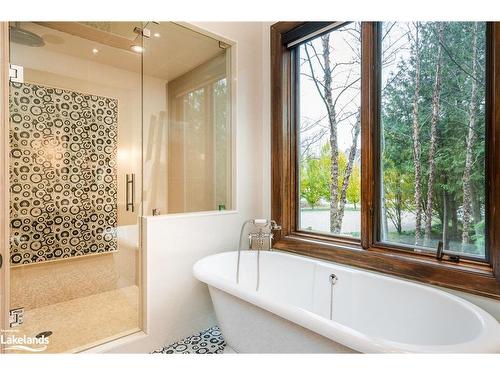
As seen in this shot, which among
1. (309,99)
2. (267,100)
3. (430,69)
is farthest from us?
(267,100)

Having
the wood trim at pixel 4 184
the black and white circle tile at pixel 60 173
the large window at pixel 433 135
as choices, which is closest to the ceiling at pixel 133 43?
the black and white circle tile at pixel 60 173

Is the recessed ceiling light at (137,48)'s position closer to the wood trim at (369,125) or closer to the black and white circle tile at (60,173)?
the black and white circle tile at (60,173)

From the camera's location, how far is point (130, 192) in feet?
7.14

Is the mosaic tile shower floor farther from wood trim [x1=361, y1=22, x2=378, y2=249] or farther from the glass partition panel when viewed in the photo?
wood trim [x1=361, y1=22, x2=378, y2=249]

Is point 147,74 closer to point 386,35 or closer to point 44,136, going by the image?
point 44,136

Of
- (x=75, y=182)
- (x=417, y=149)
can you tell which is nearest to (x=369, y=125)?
(x=417, y=149)

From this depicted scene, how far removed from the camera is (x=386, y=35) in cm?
175

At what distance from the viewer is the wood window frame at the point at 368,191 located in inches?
50.3

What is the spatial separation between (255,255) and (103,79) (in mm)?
2002

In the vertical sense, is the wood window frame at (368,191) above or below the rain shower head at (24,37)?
below

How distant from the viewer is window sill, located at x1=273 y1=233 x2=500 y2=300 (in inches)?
51.1

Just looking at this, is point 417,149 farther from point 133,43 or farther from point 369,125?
point 133,43

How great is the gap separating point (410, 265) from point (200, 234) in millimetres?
1440
